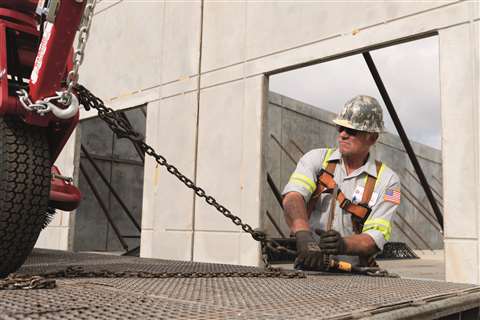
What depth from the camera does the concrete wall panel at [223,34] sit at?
530 cm

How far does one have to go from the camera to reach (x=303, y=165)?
3365 mm

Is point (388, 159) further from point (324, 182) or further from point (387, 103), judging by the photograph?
point (324, 182)

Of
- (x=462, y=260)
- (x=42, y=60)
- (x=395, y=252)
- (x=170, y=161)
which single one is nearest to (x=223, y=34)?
(x=170, y=161)

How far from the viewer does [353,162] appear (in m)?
3.43

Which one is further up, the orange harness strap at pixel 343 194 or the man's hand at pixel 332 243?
the orange harness strap at pixel 343 194

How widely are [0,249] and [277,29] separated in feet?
11.4

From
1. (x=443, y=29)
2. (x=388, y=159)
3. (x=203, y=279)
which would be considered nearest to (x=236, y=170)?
(x=443, y=29)

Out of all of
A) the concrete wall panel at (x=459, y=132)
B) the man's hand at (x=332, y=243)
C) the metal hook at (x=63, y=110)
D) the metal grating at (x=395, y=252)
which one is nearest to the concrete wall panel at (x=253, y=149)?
the concrete wall panel at (x=459, y=132)

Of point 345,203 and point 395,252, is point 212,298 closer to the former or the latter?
point 345,203

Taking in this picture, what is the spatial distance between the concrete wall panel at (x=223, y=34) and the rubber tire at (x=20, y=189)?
3259 millimetres

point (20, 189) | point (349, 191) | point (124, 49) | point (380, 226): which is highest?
point (124, 49)

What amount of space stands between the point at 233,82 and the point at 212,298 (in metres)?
3.64

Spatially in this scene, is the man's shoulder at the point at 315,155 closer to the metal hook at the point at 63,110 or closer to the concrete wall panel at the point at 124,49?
the metal hook at the point at 63,110

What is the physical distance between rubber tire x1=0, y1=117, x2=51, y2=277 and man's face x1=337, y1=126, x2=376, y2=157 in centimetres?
188
